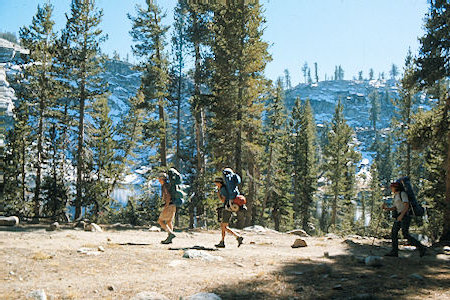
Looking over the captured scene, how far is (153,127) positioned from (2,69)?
19079mm

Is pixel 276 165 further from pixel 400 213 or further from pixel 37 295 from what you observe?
pixel 37 295

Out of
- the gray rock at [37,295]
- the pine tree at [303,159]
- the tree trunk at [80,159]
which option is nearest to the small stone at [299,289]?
the gray rock at [37,295]

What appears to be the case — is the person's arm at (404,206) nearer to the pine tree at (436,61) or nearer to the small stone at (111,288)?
the pine tree at (436,61)

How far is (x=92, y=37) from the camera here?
20.8 m

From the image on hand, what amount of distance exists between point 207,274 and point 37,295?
2.61 metres

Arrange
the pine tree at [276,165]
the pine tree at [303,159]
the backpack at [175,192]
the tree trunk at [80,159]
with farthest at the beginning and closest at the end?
the pine tree at [303,159], the pine tree at [276,165], the tree trunk at [80,159], the backpack at [175,192]

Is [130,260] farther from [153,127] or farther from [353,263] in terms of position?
[153,127]

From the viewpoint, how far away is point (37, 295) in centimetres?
→ 429

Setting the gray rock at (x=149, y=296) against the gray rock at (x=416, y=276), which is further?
the gray rock at (x=416, y=276)

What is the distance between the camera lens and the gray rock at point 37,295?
4242 mm

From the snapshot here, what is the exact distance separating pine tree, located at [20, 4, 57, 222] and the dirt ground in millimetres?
15561

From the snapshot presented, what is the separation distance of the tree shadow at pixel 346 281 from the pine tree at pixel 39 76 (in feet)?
64.7

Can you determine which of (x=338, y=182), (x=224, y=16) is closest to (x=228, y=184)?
(x=224, y=16)

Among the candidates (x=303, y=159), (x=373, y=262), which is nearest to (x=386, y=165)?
(x=303, y=159)
